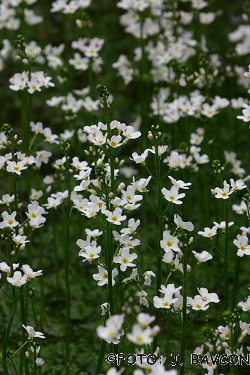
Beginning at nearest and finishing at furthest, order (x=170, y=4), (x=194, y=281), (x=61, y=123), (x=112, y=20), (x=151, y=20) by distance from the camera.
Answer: (x=194, y=281)
(x=170, y=4)
(x=151, y=20)
(x=61, y=123)
(x=112, y=20)

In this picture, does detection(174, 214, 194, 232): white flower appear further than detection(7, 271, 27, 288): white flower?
Yes

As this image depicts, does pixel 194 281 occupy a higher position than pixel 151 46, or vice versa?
pixel 151 46

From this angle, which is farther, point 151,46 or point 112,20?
point 112,20

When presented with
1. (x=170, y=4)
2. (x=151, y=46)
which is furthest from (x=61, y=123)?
(x=170, y=4)

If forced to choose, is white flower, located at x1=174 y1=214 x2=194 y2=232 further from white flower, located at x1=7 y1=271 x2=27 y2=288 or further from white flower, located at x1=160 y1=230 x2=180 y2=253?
white flower, located at x1=7 y1=271 x2=27 y2=288

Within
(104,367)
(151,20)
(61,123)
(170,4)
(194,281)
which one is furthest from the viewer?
(61,123)

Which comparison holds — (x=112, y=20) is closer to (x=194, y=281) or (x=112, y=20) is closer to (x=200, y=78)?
(x=200, y=78)

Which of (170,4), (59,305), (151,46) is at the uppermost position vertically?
(170,4)

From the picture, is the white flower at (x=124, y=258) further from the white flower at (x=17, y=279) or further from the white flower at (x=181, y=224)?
the white flower at (x=17, y=279)

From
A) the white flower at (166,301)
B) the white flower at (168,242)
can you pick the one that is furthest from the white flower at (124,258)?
the white flower at (166,301)

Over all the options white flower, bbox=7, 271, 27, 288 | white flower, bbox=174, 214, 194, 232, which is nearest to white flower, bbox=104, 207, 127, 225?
white flower, bbox=174, 214, 194, 232
